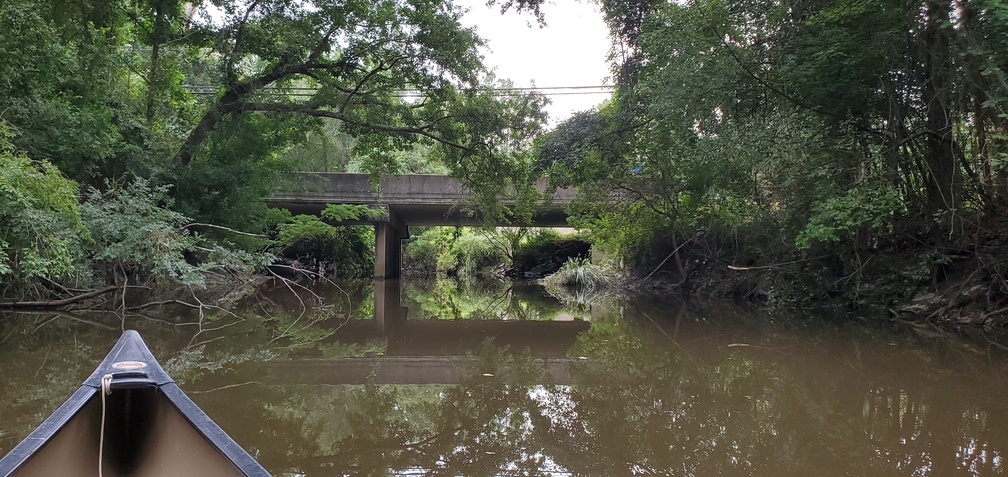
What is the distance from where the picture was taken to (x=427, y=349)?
19.6ft

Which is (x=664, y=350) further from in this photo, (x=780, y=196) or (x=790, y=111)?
(x=780, y=196)

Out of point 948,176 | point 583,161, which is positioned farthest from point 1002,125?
point 583,161

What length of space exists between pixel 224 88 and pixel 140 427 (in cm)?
943

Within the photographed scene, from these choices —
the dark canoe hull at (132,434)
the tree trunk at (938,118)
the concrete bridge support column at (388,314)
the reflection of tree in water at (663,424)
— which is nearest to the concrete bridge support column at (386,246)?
the concrete bridge support column at (388,314)

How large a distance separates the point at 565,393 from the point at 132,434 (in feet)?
8.76

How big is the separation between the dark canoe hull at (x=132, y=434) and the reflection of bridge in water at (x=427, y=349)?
6.36 feet

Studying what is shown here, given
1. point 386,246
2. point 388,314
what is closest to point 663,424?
point 388,314

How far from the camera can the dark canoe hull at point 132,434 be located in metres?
1.91

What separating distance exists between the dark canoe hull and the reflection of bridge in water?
194cm

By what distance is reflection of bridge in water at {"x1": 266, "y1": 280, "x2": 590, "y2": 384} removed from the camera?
4.54 m

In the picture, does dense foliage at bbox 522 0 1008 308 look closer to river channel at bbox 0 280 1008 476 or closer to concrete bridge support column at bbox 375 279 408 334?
river channel at bbox 0 280 1008 476

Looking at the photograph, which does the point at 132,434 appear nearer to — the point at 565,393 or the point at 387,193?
the point at 565,393

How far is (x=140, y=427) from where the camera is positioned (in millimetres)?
2355

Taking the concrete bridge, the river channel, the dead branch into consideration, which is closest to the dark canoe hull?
the river channel
